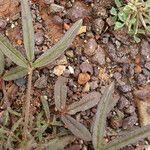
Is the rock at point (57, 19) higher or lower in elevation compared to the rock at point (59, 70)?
higher

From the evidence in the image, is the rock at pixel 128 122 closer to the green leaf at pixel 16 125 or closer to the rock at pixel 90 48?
the rock at pixel 90 48

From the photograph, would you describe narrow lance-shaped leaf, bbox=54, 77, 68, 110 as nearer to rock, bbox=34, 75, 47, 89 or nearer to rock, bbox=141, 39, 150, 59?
rock, bbox=34, 75, 47, 89

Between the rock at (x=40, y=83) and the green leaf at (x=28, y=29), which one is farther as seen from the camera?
the rock at (x=40, y=83)

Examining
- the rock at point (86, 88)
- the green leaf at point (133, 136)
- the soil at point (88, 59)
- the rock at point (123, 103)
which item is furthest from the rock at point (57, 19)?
the green leaf at point (133, 136)

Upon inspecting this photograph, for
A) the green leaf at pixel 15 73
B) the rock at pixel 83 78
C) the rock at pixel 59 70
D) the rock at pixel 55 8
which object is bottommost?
the rock at pixel 83 78

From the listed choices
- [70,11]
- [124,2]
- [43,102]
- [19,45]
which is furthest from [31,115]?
[124,2]

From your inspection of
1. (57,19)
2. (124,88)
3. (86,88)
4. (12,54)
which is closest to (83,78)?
(86,88)

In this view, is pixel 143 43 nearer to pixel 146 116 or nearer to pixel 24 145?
pixel 146 116
